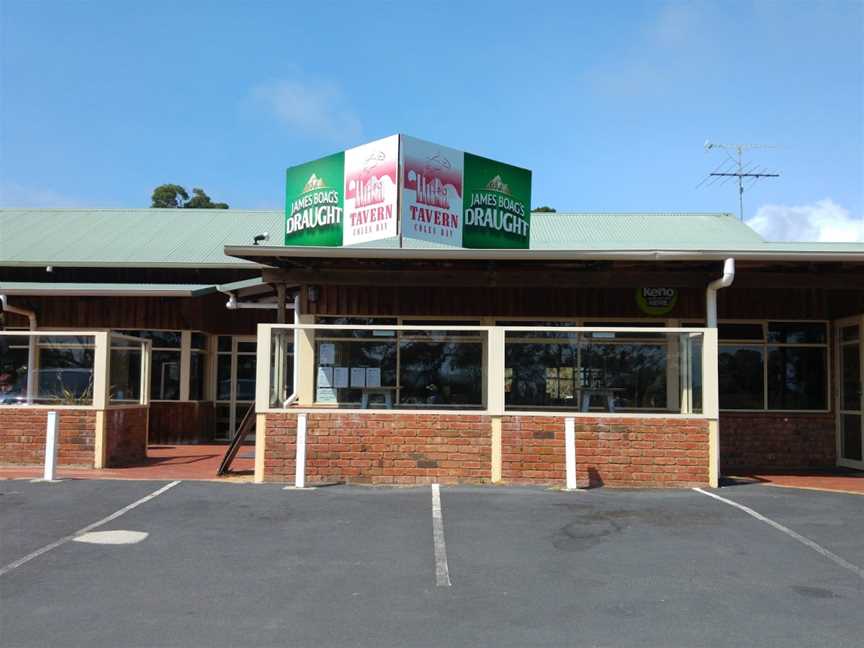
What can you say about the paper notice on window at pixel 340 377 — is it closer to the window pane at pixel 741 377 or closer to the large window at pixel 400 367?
the large window at pixel 400 367

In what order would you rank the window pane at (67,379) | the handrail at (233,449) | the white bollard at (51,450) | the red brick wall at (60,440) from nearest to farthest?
the white bollard at (51,450)
the handrail at (233,449)
the red brick wall at (60,440)
the window pane at (67,379)

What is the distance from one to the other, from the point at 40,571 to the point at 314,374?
16.8ft

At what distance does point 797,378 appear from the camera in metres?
14.3

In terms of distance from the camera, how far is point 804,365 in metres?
14.3

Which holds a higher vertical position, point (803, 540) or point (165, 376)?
point (165, 376)

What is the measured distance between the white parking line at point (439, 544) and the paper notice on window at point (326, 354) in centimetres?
252

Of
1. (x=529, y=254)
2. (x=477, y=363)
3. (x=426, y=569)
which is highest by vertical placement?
(x=529, y=254)

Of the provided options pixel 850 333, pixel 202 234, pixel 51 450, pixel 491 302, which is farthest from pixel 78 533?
pixel 202 234

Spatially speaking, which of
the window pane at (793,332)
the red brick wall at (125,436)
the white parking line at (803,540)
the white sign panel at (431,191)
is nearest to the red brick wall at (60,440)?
the red brick wall at (125,436)

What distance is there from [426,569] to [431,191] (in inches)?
408

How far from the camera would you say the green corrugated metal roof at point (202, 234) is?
17.6 metres

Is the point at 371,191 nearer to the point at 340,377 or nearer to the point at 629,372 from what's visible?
the point at 340,377

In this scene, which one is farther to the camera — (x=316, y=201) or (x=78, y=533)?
(x=316, y=201)

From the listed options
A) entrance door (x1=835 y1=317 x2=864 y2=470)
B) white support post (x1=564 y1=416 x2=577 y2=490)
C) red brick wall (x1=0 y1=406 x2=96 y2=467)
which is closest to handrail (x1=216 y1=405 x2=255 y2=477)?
red brick wall (x1=0 y1=406 x2=96 y2=467)
